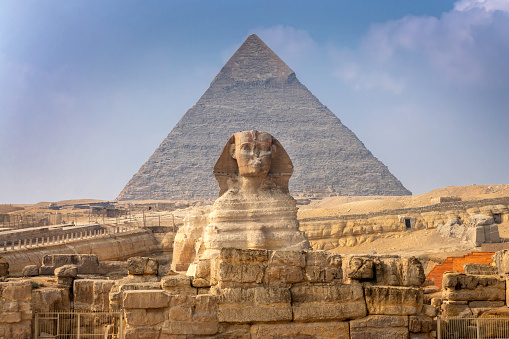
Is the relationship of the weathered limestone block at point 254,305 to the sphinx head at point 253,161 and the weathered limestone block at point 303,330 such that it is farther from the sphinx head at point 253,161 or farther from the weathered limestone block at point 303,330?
the sphinx head at point 253,161

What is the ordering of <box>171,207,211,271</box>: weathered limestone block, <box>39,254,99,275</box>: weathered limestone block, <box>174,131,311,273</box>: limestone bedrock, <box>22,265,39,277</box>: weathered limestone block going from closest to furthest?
<box>22,265,39,277</box>: weathered limestone block
<box>39,254,99,275</box>: weathered limestone block
<box>174,131,311,273</box>: limestone bedrock
<box>171,207,211,271</box>: weathered limestone block

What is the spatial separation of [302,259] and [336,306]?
0.45 m

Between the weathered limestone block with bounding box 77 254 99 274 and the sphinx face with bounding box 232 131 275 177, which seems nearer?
the weathered limestone block with bounding box 77 254 99 274

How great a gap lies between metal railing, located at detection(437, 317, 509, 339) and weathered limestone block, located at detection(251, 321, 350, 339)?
1.11 metres

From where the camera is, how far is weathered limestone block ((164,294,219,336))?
5.87 m

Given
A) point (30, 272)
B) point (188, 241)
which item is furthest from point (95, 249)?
point (30, 272)

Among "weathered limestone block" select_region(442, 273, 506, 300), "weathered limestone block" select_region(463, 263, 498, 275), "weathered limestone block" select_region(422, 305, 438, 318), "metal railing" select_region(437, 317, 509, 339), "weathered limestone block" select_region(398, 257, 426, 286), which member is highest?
"weathered limestone block" select_region(398, 257, 426, 286)

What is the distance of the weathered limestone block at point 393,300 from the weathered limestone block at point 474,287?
179 centimetres

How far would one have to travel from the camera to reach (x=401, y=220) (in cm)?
3512

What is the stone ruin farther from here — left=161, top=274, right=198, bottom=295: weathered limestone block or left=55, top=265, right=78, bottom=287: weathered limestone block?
left=55, top=265, right=78, bottom=287: weathered limestone block

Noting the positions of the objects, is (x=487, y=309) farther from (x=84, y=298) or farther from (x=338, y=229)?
(x=338, y=229)

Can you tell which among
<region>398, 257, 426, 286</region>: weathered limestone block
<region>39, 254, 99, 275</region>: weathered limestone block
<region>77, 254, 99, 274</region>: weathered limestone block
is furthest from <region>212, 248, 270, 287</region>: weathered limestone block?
<region>77, 254, 99, 274</region>: weathered limestone block

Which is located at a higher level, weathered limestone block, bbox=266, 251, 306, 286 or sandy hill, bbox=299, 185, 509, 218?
sandy hill, bbox=299, 185, 509, 218

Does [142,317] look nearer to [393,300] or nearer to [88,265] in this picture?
[393,300]
